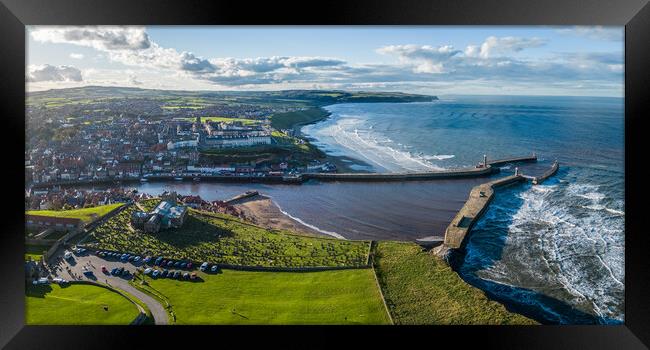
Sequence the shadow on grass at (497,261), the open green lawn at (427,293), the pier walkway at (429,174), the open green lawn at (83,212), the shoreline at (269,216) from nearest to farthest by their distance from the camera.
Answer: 1. the open green lawn at (427,293)
2. the shadow on grass at (497,261)
3. the open green lawn at (83,212)
4. the shoreline at (269,216)
5. the pier walkway at (429,174)

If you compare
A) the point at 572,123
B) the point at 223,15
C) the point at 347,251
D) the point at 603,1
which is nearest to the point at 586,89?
the point at 572,123

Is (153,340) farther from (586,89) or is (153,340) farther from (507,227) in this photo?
(586,89)

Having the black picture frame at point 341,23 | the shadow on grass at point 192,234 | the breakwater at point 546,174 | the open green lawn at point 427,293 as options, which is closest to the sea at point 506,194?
the breakwater at point 546,174

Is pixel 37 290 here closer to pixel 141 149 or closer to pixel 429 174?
pixel 141 149

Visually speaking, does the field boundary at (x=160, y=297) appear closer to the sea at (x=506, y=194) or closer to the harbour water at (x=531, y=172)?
the sea at (x=506, y=194)

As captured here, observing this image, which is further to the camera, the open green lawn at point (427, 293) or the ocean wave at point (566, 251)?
the ocean wave at point (566, 251)

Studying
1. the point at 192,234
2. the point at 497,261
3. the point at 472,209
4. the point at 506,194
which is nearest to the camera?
the point at 192,234

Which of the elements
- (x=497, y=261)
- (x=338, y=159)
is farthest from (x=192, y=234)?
(x=497, y=261)
